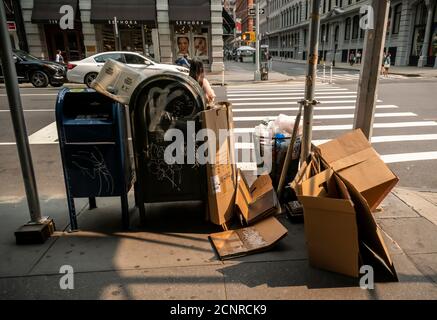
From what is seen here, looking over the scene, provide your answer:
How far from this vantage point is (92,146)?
133 inches

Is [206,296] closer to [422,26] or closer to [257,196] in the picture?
[257,196]

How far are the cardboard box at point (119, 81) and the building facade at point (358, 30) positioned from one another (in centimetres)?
2773

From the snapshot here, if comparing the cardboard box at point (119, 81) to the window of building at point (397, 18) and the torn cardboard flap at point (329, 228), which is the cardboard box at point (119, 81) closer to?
the torn cardboard flap at point (329, 228)

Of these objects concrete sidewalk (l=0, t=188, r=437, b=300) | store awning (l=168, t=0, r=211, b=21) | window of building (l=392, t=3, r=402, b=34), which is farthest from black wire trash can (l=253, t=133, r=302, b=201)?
window of building (l=392, t=3, r=402, b=34)

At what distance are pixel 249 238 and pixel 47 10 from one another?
2399 centimetres

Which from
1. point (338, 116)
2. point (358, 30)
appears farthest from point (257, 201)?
point (358, 30)

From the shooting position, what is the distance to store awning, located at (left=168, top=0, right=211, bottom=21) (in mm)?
22219

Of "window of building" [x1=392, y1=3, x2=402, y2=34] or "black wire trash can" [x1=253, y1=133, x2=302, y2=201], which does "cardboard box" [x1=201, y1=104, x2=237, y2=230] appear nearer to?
"black wire trash can" [x1=253, y1=133, x2=302, y2=201]

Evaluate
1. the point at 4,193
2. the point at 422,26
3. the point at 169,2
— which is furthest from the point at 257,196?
the point at 422,26

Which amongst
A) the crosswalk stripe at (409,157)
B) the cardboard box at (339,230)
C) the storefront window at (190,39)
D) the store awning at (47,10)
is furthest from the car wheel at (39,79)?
the cardboard box at (339,230)

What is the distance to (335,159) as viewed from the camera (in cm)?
350

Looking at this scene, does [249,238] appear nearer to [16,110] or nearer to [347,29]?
[16,110]

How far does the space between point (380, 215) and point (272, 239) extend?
4.71 ft

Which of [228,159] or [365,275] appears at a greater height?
[228,159]
